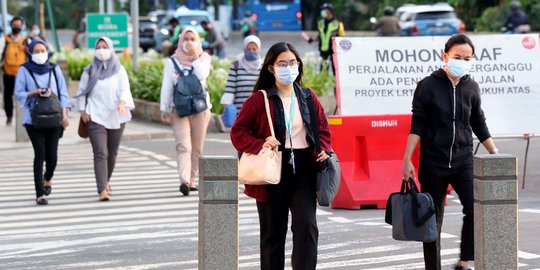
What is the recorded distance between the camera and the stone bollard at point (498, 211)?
8.30 metres

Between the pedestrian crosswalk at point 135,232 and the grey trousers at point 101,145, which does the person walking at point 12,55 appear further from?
the grey trousers at point 101,145

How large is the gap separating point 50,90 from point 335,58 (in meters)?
3.04

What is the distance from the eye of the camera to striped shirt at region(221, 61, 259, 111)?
15.0 m

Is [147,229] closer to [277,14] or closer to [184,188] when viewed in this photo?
[184,188]

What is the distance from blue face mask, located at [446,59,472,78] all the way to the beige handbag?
1479mm

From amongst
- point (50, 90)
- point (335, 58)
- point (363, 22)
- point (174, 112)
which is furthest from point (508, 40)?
point (363, 22)

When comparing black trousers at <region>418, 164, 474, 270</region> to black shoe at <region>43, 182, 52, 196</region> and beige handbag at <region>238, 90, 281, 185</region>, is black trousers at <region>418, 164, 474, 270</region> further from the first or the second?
black shoe at <region>43, 182, 52, 196</region>

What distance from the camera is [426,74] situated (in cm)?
1523

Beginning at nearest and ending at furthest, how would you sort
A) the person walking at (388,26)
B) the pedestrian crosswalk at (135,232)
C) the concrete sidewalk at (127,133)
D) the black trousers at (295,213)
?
the black trousers at (295,213) → the pedestrian crosswalk at (135,232) → the concrete sidewalk at (127,133) → the person walking at (388,26)

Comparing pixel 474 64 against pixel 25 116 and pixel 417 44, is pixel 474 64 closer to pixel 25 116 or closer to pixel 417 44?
pixel 417 44

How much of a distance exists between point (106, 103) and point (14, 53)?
10.4 meters

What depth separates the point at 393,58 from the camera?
15.1m

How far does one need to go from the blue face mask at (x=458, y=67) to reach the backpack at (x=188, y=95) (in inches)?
233

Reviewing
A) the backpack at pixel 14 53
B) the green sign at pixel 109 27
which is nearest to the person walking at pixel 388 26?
the green sign at pixel 109 27
